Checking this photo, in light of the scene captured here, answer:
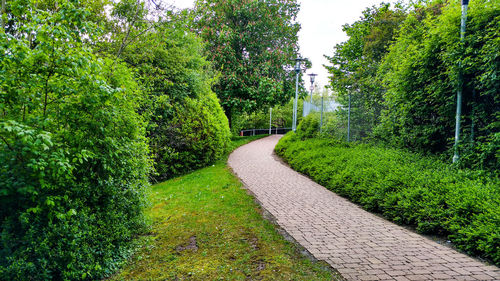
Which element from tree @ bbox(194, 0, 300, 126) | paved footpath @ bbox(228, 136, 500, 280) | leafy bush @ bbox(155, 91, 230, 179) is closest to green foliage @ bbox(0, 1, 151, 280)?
paved footpath @ bbox(228, 136, 500, 280)

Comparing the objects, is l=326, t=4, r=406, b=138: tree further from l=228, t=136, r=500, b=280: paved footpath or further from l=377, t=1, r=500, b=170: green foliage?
l=228, t=136, r=500, b=280: paved footpath

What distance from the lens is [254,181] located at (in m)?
10.0

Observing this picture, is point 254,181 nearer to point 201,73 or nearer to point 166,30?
point 166,30

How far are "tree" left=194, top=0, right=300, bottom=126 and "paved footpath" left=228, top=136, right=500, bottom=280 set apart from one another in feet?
41.7

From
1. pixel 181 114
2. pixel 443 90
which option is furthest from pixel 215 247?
pixel 181 114

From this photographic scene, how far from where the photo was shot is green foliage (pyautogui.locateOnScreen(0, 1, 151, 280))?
3.25 meters

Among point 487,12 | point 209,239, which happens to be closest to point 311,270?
point 209,239

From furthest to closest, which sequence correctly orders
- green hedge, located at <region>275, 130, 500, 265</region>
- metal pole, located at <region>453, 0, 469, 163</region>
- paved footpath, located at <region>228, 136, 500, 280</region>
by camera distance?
metal pole, located at <region>453, 0, 469, 163</region>
green hedge, located at <region>275, 130, 500, 265</region>
paved footpath, located at <region>228, 136, 500, 280</region>

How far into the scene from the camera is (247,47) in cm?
2122

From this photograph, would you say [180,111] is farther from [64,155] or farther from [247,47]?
[247,47]

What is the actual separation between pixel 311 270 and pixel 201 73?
525 inches

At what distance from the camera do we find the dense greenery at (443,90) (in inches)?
252

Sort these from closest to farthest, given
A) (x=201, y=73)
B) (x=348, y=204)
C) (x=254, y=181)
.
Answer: (x=348, y=204)
(x=254, y=181)
(x=201, y=73)

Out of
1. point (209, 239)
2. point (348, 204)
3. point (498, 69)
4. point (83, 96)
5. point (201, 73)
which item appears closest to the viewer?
point (83, 96)
